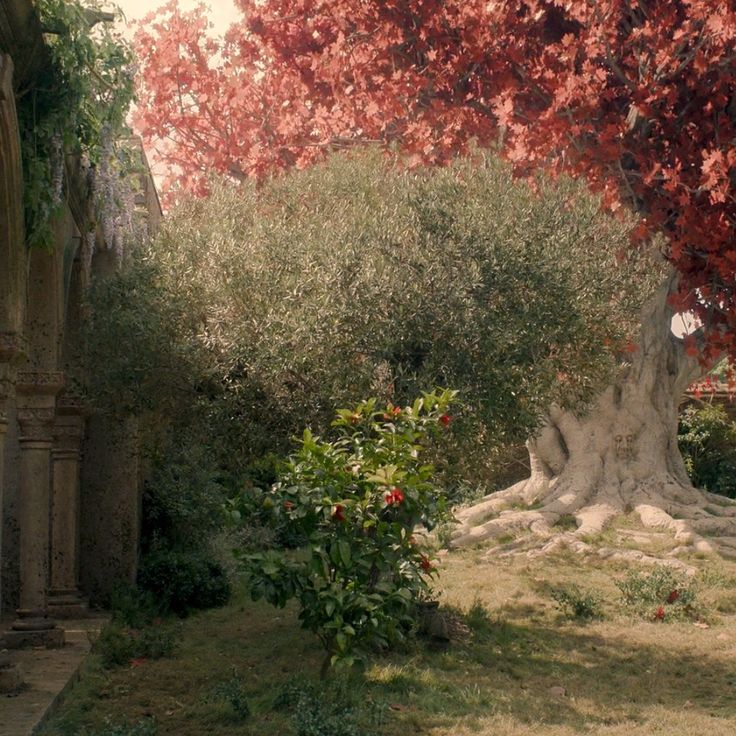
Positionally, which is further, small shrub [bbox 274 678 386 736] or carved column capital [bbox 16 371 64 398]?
carved column capital [bbox 16 371 64 398]

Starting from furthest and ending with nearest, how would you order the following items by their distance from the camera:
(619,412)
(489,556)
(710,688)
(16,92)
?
(619,412) → (489,556) → (710,688) → (16,92)

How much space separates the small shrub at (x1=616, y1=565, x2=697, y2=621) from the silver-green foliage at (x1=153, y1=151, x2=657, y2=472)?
2.77 m

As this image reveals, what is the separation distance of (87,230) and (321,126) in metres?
5.71

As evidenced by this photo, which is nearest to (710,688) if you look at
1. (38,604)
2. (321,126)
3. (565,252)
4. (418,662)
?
(418,662)

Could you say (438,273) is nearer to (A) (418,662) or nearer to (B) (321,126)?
(A) (418,662)

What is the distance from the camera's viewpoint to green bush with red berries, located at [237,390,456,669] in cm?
839

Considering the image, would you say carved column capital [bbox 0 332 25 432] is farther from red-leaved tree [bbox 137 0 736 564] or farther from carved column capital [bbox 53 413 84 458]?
red-leaved tree [bbox 137 0 736 564]

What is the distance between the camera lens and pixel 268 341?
10211mm

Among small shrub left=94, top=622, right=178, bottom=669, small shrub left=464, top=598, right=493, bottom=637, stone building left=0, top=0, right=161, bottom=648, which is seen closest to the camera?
stone building left=0, top=0, right=161, bottom=648

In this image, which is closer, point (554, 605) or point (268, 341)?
point (268, 341)

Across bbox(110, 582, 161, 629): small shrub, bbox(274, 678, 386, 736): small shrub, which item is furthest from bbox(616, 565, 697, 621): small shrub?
bbox(110, 582, 161, 629): small shrub

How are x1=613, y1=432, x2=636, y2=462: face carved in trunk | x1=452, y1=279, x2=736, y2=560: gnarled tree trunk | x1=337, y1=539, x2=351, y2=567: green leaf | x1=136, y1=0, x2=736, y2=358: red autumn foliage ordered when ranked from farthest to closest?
x1=613, y1=432, x2=636, y2=462: face carved in trunk
x1=452, y1=279, x2=736, y2=560: gnarled tree trunk
x1=136, y1=0, x2=736, y2=358: red autumn foliage
x1=337, y1=539, x2=351, y2=567: green leaf

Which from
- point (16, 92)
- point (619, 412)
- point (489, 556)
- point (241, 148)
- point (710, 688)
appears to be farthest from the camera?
point (241, 148)

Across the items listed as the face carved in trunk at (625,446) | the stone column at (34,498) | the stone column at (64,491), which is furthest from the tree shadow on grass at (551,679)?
the face carved in trunk at (625,446)
